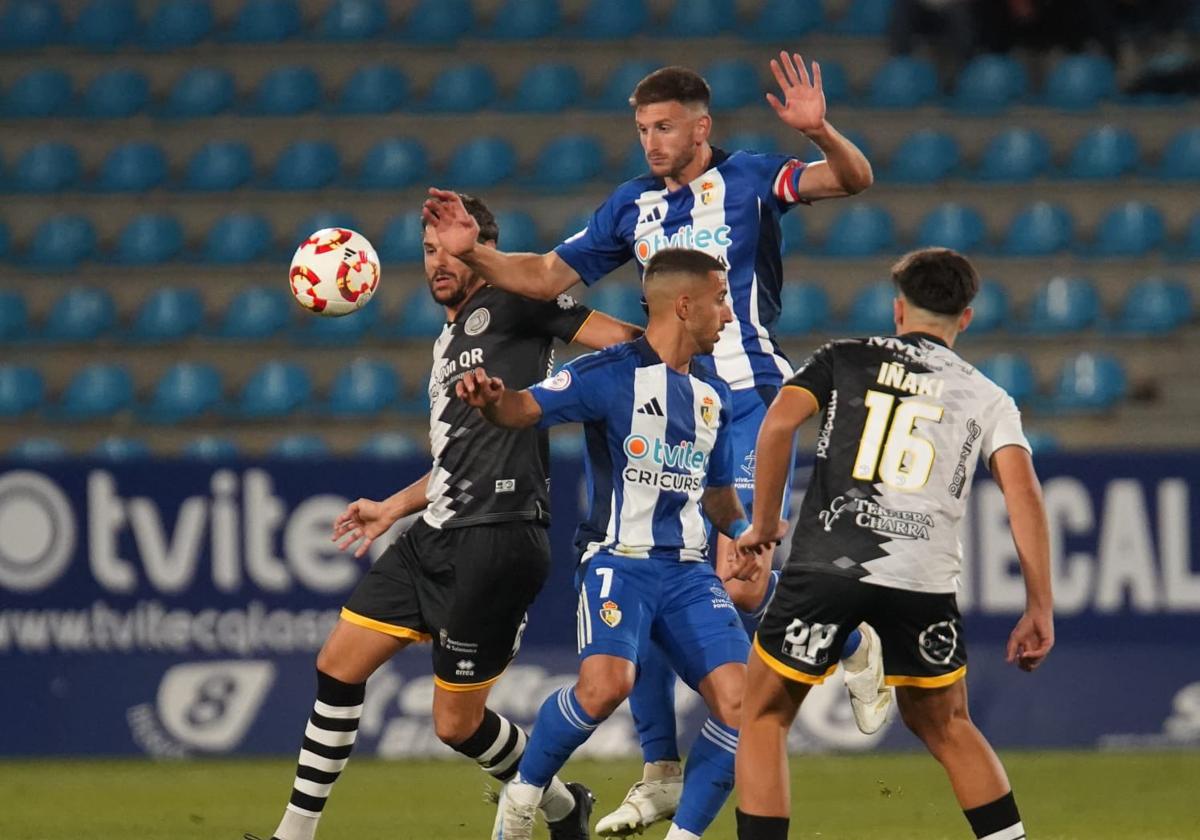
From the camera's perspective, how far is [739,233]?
6.85 metres

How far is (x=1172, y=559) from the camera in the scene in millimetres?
10336

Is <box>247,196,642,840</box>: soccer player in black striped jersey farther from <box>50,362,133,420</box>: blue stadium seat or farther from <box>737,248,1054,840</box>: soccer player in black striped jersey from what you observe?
<box>50,362,133,420</box>: blue stadium seat

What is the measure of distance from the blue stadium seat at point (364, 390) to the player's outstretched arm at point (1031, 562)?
7.86 m

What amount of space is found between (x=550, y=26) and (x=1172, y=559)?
23.0 feet

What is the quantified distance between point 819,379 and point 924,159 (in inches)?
354

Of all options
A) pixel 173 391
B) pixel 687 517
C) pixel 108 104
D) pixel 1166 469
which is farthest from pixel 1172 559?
pixel 108 104

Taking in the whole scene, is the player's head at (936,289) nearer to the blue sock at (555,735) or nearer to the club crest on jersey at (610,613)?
the club crest on jersey at (610,613)

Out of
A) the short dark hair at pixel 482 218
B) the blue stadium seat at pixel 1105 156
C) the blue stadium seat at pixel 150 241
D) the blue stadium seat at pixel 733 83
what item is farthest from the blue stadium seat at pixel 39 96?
the short dark hair at pixel 482 218

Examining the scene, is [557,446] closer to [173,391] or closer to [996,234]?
[173,391]

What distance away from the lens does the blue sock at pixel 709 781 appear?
6.07 m

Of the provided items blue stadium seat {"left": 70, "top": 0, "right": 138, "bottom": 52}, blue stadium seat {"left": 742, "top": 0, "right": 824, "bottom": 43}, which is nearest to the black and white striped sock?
blue stadium seat {"left": 742, "top": 0, "right": 824, "bottom": 43}

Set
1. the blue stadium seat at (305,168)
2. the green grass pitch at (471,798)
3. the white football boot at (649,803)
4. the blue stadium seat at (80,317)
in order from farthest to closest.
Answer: the blue stadium seat at (305,168) → the blue stadium seat at (80,317) → the green grass pitch at (471,798) → the white football boot at (649,803)

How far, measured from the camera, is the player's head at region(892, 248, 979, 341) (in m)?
5.44

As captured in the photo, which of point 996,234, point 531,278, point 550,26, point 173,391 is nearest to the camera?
point 531,278
